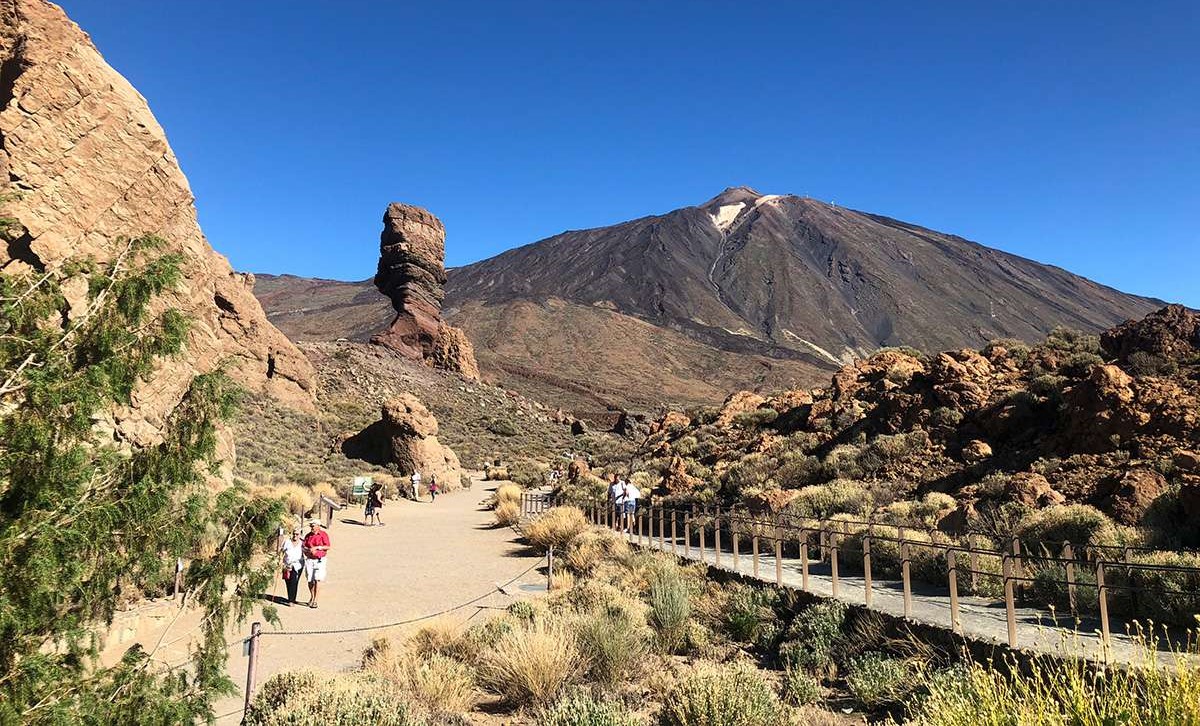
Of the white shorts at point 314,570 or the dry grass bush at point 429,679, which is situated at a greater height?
the white shorts at point 314,570

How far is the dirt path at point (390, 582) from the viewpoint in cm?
844

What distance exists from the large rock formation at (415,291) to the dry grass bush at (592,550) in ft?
152

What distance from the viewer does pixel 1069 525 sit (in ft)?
29.1

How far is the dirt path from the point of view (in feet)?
27.7

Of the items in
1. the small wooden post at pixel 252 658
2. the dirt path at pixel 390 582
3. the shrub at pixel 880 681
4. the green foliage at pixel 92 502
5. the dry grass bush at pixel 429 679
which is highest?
the green foliage at pixel 92 502

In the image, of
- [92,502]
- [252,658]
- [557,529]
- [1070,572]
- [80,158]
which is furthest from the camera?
[557,529]

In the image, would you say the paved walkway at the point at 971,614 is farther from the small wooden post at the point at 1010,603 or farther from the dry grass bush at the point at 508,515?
the dry grass bush at the point at 508,515

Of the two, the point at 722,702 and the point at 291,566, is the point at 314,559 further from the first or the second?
the point at 722,702

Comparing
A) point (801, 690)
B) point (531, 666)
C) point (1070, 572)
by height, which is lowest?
point (801, 690)

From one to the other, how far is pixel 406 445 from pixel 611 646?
25.4 meters

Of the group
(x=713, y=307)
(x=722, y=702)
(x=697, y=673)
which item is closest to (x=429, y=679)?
(x=697, y=673)

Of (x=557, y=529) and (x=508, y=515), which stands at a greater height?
(x=557, y=529)

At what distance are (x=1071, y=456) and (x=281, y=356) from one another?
39.4 m

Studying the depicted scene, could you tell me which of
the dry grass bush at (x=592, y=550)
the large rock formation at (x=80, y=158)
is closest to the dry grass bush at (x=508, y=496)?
the dry grass bush at (x=592, y=550)
